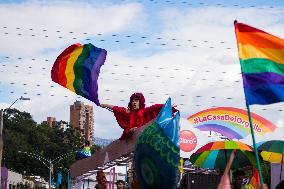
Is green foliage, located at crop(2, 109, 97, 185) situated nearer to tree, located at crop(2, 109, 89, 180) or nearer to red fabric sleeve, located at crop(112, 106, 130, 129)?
tree, located at crop(2, 109, 89, 180)

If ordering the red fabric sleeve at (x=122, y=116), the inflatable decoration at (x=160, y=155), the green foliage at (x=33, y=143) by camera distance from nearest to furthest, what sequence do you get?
the inflatable decoration at (x=160, y=155), the red fabric sleeve at (x=122, y=116), the green foliage at (x=33, y=143)

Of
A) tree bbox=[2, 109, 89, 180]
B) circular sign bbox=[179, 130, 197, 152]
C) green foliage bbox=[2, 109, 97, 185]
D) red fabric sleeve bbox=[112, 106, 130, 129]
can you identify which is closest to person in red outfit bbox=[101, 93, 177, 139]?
red fabric sleeve bbox=[112, 106, 130, 129]

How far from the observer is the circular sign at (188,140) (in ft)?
53.8

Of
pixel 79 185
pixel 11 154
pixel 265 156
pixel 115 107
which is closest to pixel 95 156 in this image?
pixel 115 107

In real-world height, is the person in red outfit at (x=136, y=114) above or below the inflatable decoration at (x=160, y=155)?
above

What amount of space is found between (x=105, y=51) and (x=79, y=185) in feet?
15.7

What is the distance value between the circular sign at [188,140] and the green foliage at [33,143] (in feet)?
276

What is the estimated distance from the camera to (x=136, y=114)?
36.1 feet

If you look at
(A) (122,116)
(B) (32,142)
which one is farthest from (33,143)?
(A) (122,116)

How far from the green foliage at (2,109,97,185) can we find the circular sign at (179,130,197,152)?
84.2 m

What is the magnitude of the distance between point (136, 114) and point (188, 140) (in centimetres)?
575

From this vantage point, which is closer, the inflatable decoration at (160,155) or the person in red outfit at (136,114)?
the inflatable decoration at (160,155)

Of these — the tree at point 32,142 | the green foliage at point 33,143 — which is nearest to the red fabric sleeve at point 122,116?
the green foliage at point 33,143

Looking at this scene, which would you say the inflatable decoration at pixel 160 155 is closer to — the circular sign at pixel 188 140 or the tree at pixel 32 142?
the circular sign at pixel 188 140
